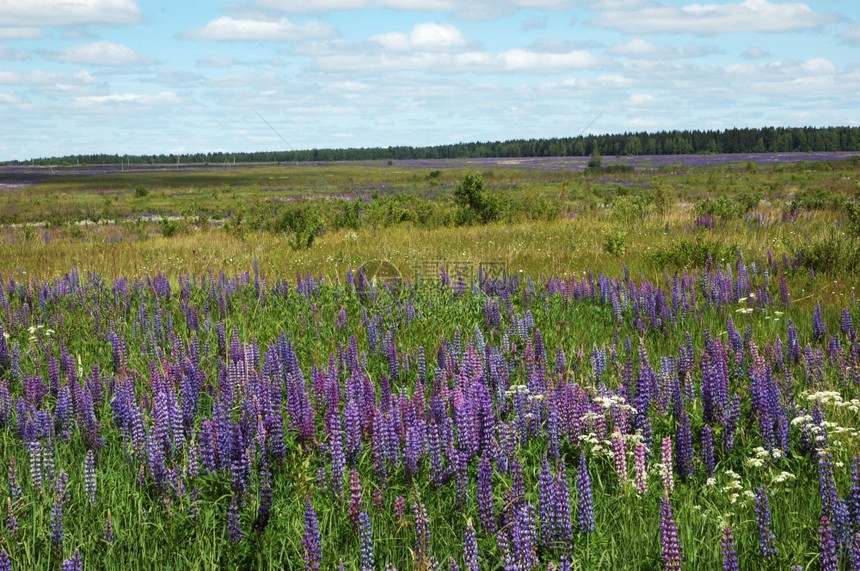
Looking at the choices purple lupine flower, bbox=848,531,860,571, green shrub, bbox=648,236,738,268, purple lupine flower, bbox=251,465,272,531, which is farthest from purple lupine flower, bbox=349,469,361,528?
green shrub, bbox=648,236,738,268

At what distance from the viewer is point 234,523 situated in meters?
3.39

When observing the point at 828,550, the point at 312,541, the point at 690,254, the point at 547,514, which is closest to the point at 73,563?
the point at 312,541

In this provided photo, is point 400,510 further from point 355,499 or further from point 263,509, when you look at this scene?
point 263,509

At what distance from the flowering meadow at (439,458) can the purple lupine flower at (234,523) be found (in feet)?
0.03

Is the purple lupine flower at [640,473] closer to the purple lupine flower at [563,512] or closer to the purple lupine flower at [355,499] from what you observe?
the purple lupine flower at [563,512]

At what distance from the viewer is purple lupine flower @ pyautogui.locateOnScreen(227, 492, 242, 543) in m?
3.35

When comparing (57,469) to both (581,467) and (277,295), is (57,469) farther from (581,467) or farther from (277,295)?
(277,295)

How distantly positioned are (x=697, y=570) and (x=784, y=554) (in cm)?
39

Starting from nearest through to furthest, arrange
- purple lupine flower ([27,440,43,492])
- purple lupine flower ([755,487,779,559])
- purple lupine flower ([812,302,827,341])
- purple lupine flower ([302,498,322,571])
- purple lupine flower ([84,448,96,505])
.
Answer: purple lupine flower ([302,498,322,571]), purple lupine flower ([755,487,779,559]), purple lupine flower ([84,448,96,505]), purple lupine flower ([27,440,43,492]), purple lupine flower ([812,302,827,341])

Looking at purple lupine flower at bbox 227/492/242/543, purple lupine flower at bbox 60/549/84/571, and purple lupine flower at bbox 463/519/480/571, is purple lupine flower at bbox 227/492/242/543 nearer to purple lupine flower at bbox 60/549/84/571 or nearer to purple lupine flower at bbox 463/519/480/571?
purple lupine flower at bbox 60/549/84/571

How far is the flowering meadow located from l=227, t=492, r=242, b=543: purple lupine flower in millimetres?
10

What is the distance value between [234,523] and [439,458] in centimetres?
102

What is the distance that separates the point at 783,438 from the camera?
4.11 m

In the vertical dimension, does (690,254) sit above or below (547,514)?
above
